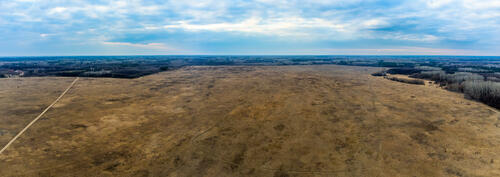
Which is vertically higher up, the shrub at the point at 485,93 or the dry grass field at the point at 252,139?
the shrub at the point at 485,93

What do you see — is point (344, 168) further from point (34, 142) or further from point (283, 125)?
point (34, 142)

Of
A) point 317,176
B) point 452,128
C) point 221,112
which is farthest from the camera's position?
point 221,112

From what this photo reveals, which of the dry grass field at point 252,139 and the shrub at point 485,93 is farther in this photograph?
the shrub at point 485,93

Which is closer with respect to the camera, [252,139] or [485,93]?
[252,139]

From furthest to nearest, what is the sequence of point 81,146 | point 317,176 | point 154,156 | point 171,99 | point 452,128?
point 171,99 < point 452,128 < point 81,146 < point 154,156 < point 317,176

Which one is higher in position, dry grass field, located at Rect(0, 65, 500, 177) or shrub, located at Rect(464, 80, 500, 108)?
shrub, located at Rect(464, 80, 500, 108)

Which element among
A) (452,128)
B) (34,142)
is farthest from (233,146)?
(452,128)

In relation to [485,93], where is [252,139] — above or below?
below

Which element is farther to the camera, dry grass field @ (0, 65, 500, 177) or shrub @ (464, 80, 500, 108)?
shrub @ (464, 80, 500, 108)
